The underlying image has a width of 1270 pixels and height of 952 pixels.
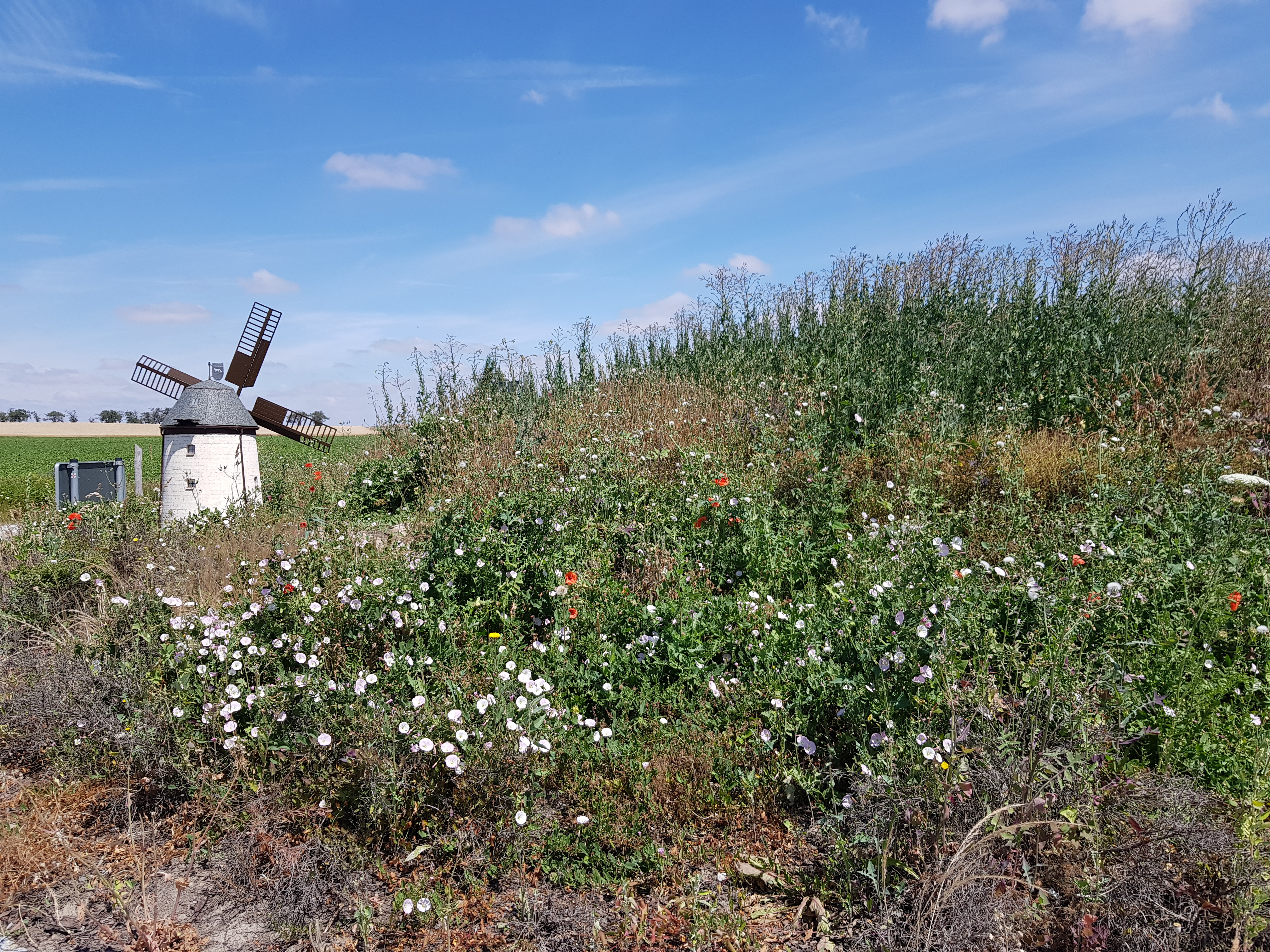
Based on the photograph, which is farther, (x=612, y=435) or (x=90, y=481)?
(x=90, y=481)

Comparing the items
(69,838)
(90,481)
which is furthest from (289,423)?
(69,838)

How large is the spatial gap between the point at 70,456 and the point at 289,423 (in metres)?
19.9

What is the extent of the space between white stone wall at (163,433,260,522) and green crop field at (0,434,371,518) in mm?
1193

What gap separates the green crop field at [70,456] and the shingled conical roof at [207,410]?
150 cm

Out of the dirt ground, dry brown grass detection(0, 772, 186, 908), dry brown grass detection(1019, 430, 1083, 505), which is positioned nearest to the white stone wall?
dry brown grass detection(0, 772, 186, 908)

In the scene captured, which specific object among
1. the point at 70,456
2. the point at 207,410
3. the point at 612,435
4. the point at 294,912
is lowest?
the point at 294,912

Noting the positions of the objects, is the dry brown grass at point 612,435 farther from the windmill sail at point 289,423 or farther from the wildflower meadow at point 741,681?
the windmill sail at point 289,423

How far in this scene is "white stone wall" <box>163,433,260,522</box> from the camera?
7883mm

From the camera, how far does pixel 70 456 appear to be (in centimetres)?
2877

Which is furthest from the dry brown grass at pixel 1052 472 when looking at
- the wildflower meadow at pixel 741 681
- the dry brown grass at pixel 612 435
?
the dry brown grass at pixel 612 435

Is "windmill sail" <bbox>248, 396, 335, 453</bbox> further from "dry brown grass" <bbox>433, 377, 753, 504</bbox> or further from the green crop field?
"dry brown grass" <bbox>433, 377, 753, 504</bbox>

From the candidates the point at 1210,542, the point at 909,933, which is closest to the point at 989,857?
the point at 909,933

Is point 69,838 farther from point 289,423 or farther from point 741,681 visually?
point 289,423

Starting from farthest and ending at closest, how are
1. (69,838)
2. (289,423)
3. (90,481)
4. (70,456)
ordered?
(70,456)
(289,423)
(90,481)
(69,838)
